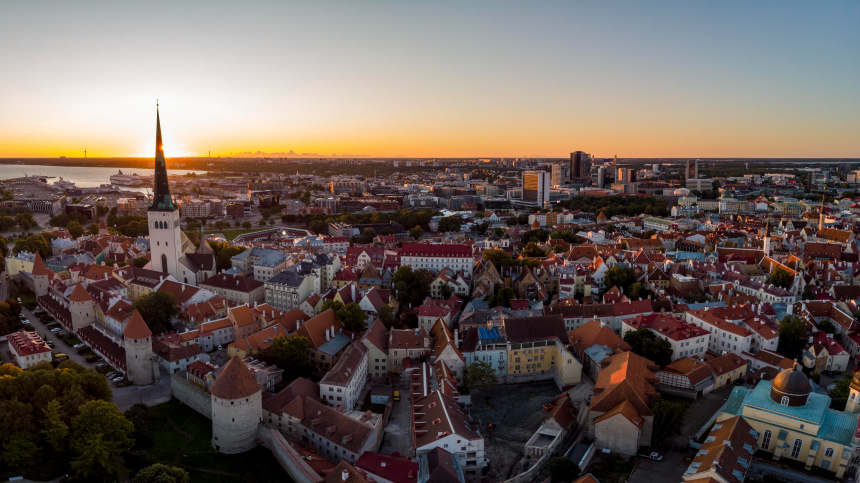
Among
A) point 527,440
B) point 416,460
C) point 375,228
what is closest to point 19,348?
point 416,460

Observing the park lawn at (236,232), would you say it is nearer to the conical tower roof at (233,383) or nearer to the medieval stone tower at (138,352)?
the medieval stone tower at (138,352)

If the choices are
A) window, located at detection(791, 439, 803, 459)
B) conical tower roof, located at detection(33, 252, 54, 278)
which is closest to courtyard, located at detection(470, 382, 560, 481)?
window, located at detection(791, 439, 803, 459)

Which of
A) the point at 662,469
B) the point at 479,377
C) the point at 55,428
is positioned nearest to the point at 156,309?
the point at 55,428

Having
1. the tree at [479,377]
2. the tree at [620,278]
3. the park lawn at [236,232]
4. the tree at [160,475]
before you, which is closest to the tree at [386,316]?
the tree at [479,377]

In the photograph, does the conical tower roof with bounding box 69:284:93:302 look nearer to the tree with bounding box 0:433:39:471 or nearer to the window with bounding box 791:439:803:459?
the tree with bounding box 0:433:39:471

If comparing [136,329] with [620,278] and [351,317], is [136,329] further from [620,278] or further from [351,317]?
[620,278]
